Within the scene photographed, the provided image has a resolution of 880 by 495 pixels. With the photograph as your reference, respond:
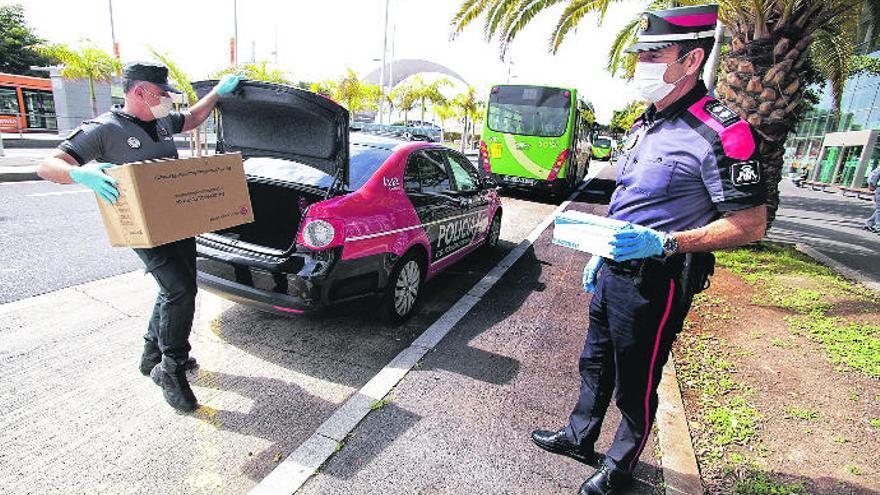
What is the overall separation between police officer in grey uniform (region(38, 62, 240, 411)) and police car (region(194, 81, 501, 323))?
0.59 m

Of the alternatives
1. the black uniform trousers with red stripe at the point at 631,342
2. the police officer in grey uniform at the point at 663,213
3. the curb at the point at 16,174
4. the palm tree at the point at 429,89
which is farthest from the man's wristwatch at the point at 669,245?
the palm tree at the point at 429,89

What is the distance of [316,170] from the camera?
388 centimetres

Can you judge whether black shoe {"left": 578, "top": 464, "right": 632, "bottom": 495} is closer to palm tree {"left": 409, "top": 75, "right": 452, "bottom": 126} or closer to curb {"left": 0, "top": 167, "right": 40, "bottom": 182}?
curb {"left": 0, "top": 167, "right": 40, "bottom": 182}

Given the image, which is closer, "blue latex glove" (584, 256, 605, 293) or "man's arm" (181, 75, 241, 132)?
"blue latex glove" (584, 256, 605, 293)

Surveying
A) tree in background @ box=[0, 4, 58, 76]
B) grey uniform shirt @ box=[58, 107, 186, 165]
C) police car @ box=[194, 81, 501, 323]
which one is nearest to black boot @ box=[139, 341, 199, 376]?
police car @ box=[194, 81, 501, 323]

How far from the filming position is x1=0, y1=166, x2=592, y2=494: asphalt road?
91.0 inches

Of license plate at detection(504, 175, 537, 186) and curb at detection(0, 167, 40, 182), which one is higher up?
license plate at detection(504, 175, 537, 186)

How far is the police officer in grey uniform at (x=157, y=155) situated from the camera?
100 inches

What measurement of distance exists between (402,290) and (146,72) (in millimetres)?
2361

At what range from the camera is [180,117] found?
3.13m

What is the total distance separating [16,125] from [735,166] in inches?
1080

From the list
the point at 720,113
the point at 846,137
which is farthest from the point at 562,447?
the point at 846,137

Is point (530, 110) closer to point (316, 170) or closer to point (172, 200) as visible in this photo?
point (316, 170)

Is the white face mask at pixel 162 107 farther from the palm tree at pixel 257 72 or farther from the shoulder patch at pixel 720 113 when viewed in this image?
the palm tree at pixel 257 72
